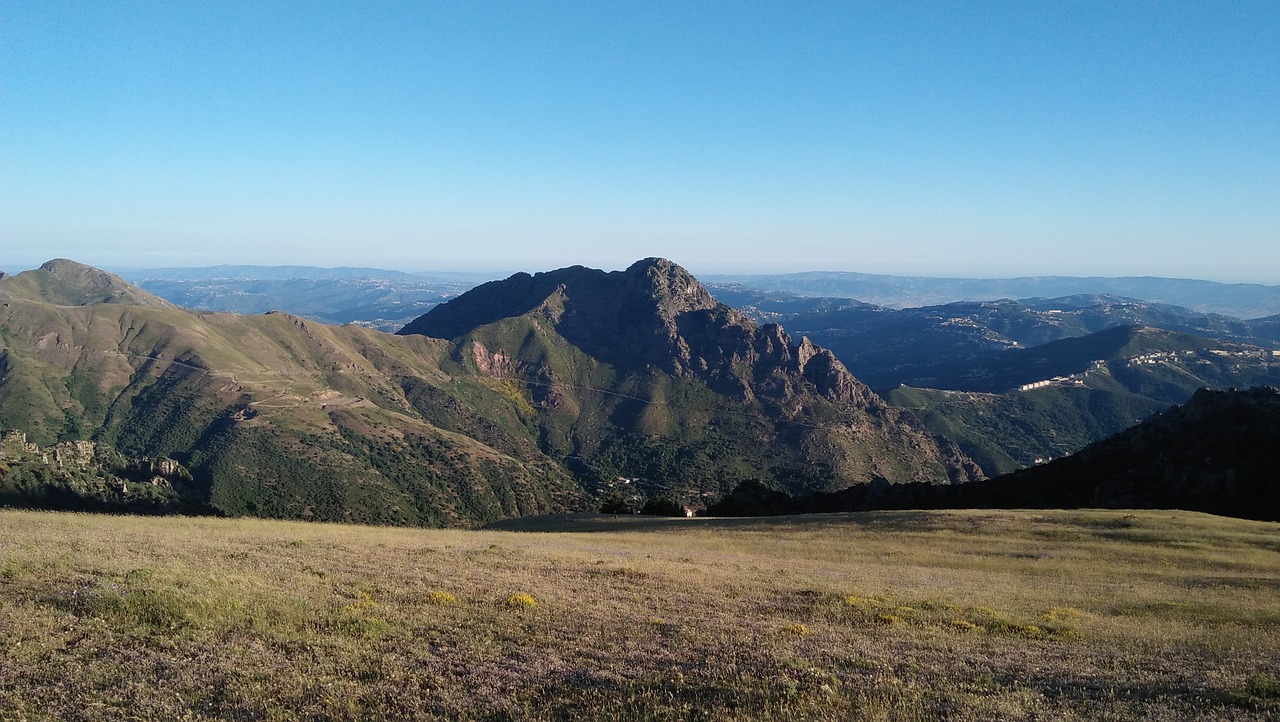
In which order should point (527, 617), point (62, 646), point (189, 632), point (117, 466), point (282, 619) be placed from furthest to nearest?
point (117, 466), point (527, 617), point (282, 619), point (189, 632), point (62, 646)

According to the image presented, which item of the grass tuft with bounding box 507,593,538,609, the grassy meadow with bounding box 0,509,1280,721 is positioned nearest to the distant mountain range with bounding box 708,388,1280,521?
the grassy meadow with bounding box 0,509,1280,721

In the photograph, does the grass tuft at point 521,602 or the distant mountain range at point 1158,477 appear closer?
the grass tuft at point 521,602

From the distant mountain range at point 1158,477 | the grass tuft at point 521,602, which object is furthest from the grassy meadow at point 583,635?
the distant mountain range at point 1158,477

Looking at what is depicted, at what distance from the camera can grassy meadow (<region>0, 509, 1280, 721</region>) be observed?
35.1 ft

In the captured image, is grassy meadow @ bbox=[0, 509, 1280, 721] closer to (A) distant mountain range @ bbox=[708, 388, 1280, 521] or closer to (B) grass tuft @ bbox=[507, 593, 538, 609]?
(B) grass tuft @ bbox=[507, 593, 538, 609]

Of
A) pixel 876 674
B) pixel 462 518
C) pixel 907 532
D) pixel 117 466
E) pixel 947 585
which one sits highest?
pixel 876 674

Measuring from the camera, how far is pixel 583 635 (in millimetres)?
15445

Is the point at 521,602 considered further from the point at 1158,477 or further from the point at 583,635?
the point at 1158,477

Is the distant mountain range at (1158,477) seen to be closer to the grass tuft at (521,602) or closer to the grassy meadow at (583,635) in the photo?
the grassy meadow at (583,635)

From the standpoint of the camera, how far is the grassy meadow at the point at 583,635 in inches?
421

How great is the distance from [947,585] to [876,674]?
1855 centimetres

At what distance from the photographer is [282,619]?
15.0 m

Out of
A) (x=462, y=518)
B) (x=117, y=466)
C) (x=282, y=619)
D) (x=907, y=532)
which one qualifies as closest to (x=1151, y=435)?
(x=907, y=532)

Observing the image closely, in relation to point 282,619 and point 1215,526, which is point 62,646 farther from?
point 1215,526
